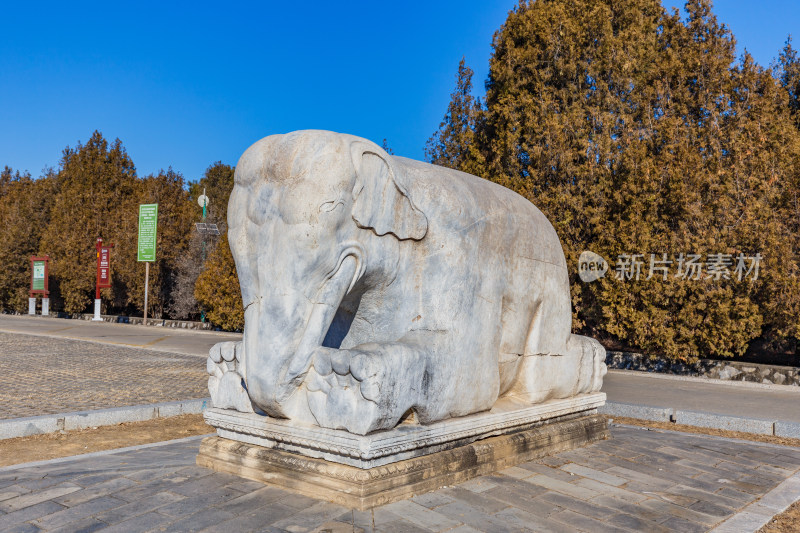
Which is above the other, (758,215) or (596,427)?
(758,215)

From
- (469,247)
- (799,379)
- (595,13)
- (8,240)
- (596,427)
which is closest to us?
(469,247)

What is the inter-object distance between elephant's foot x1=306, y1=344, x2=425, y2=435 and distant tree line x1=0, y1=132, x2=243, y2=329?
15661 millimetres

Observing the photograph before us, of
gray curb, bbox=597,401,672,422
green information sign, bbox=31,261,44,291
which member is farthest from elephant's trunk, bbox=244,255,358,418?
green information sign, bbox=31,261,44,291

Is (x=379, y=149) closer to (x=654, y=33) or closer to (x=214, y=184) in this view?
(x=654, y=33)

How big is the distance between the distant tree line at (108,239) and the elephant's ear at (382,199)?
15.5 m

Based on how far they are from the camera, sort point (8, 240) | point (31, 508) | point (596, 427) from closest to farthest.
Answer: point (31, 508) → point (596, 427) → point (8, 240)

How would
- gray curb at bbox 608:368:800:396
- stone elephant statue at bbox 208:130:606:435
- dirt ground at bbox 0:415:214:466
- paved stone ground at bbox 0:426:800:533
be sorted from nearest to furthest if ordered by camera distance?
paved stone ground at bbox 0:426:800:533 → stone elephant statue at bbox 208:130:606:435 → dirt ground at bbox 0:415:214:466 → gray curb at bbox 608:368:800:396

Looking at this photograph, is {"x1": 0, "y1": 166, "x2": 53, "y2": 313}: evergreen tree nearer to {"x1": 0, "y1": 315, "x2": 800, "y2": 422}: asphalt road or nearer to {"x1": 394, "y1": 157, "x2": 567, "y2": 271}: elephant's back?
{"x1": 0, "y1": 315, "x2": 800, "y2": 422}: asphalt road

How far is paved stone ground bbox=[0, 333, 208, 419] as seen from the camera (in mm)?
7027

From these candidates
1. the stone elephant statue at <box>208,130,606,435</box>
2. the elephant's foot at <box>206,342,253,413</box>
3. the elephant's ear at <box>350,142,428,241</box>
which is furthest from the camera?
the elephant's foot at <box>206,342,253,413</box>

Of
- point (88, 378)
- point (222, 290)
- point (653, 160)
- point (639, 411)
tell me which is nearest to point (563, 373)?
point (639, 411)

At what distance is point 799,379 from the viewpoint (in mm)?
11125

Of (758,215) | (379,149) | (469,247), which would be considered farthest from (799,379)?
(379,149)

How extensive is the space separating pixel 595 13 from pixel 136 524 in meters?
14.2
